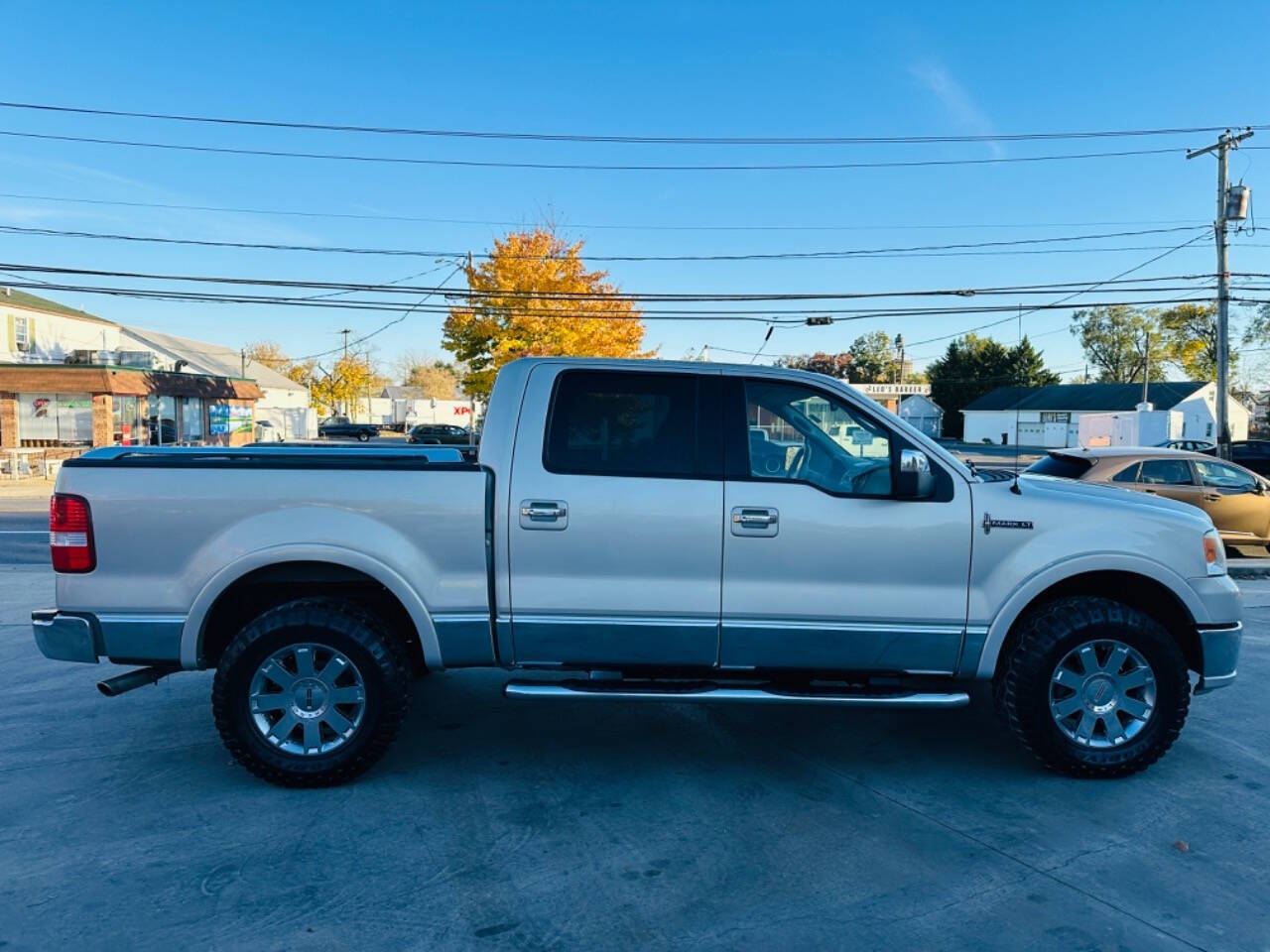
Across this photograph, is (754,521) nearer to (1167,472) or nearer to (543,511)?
(543,511)

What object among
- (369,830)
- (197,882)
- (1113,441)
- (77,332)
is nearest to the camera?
(197,882)

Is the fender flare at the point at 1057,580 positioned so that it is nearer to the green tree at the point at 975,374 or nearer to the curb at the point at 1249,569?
the curb at the point at 1249,569

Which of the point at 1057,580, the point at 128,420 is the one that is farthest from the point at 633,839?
the point at 128,420

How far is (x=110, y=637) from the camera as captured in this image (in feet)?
13.1

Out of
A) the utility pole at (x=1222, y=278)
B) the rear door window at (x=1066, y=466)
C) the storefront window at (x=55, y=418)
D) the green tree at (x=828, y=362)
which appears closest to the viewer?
the rear door window at (x=1066, y=466)

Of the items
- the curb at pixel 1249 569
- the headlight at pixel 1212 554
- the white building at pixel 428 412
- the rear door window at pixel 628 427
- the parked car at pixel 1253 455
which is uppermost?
the white building at pixel 428 412

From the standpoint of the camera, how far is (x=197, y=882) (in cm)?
321

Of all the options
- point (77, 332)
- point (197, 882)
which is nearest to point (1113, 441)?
point (197, 882)

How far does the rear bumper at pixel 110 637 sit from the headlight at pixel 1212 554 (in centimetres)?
505

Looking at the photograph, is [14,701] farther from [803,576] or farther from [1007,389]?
[1007,389]

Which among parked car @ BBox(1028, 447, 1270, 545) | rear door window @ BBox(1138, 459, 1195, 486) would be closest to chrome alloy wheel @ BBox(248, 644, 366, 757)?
parked car @ BBox(1028, 447, 1270, 545)

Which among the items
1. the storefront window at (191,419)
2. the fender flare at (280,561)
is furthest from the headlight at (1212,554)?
the storefront window at (191,419)

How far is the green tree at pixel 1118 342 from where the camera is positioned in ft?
286

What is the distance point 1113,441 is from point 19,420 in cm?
4309
